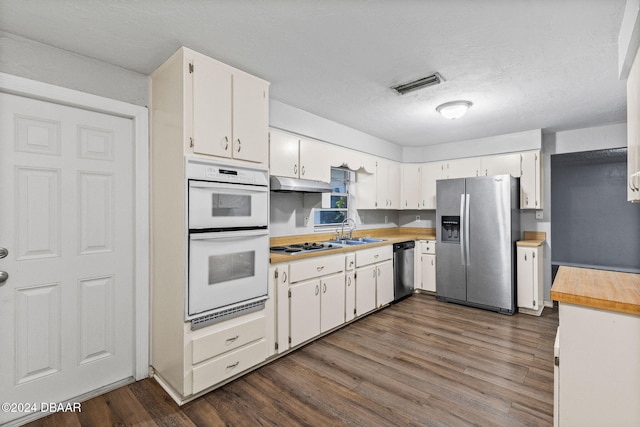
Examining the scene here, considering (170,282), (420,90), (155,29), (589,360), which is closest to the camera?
(589,360)

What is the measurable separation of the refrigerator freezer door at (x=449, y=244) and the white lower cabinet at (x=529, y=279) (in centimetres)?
65

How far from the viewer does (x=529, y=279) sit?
12.6 ft

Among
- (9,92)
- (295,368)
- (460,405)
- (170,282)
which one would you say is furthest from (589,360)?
(9,92)

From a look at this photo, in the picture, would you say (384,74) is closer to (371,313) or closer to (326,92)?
(326,92)

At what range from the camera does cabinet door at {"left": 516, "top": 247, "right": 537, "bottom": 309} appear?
150 inches

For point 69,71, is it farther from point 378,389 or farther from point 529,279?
point 529,279

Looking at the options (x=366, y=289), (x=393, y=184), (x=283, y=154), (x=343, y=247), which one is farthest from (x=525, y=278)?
(x=283, y=154)

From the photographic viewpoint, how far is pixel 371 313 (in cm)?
382

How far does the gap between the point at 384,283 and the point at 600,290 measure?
8.45 feet

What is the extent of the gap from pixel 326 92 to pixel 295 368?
8.15ft

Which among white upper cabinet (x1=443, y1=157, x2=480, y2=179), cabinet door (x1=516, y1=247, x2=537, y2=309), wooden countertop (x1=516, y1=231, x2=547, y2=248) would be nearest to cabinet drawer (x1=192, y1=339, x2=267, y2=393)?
cabinet door (x1=516, y1=247, x2=537, y2=309)

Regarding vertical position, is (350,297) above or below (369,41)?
below

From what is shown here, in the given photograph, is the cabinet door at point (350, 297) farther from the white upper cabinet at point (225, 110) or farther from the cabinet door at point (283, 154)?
the white upper cabinet at point (225, 110)

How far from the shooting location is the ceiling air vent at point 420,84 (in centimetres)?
250
